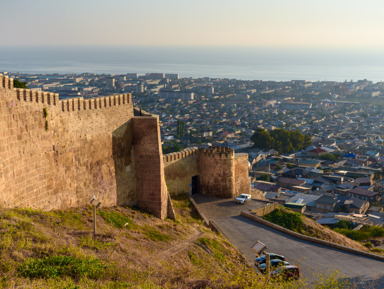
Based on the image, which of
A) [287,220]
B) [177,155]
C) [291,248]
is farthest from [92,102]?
[287,220]

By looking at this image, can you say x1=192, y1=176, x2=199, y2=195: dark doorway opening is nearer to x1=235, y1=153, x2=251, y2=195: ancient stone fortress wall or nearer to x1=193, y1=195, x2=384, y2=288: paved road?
x1=193, y1=195, x2=384, y2=288: paved road

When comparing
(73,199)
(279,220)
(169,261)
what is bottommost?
(279,220)

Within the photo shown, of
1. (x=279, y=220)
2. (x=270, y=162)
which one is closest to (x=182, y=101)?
(x=270, y=162)

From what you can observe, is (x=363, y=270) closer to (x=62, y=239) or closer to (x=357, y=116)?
(x=62, y=239)

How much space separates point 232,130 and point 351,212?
49613 mm

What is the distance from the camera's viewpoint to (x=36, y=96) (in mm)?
12883

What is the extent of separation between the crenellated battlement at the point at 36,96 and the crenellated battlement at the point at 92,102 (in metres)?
0.46

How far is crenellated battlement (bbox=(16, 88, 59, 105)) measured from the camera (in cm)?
1231

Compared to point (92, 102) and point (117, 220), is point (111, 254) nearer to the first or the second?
point (117, 220)

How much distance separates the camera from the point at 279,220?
20328mm

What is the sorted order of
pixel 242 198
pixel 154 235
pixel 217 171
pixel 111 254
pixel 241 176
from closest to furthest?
pixel 111 254 < pixel 154 235 < pixel 242 198 < pixel 217 171 < pixel 241 176

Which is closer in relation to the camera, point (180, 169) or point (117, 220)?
point (117, 220)

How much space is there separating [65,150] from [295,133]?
6787 cm

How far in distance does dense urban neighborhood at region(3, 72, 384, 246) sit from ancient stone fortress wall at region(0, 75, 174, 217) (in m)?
11.9
